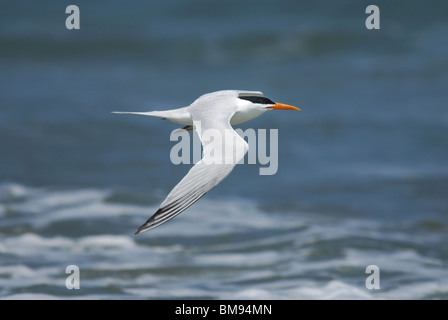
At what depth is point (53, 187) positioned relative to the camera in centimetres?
1150

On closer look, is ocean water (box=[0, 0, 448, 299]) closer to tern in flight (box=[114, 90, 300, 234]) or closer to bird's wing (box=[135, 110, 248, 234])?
tern in flight (box=[114, 90, 300, 234])

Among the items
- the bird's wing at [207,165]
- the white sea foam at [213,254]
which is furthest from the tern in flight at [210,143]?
the white sea foam at [213,254]

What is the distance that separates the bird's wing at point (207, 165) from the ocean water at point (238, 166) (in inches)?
112

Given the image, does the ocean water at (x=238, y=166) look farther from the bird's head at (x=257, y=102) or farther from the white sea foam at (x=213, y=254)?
the bird's head at (x=257, y=102)

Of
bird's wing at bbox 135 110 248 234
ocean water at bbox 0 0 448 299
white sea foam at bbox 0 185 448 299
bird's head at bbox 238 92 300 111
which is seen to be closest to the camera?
bird's wing at bbox 135 110 248 234

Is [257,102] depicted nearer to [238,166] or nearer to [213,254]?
[213,254]

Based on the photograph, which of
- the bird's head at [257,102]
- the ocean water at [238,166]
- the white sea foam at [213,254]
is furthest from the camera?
the ocean water at [238,166]

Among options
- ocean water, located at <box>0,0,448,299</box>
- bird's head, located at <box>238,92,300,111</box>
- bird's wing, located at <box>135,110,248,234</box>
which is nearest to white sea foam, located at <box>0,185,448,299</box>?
ocean water, located at <box>0,0,448,299</box>

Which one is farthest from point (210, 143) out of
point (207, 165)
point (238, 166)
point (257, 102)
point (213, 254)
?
point (238, 166)

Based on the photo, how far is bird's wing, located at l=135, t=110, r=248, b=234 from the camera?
208 inches

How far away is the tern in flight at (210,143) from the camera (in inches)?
210

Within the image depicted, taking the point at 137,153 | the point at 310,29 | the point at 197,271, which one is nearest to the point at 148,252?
the point at 197,271

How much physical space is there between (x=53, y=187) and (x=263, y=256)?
3583 millimetres
